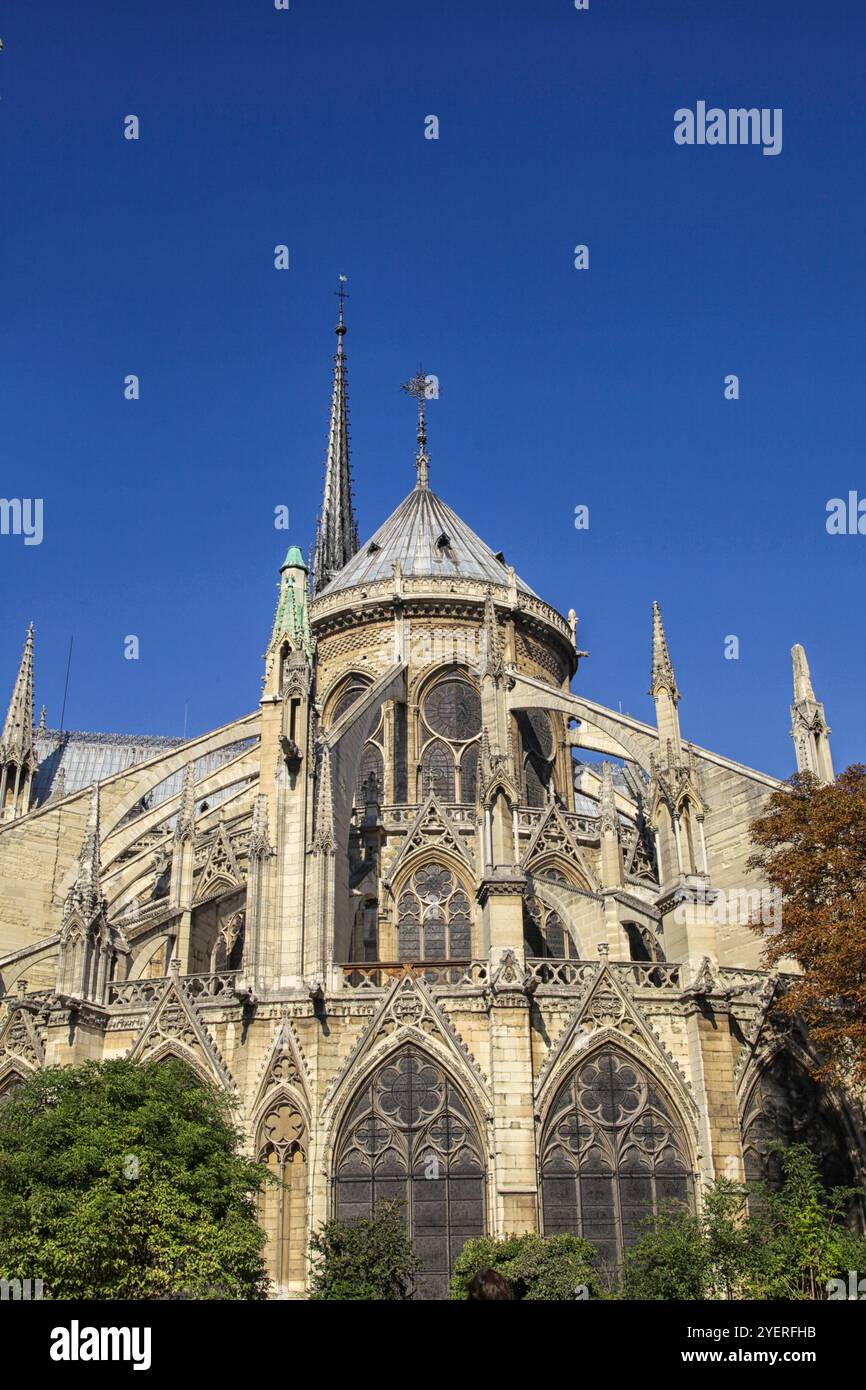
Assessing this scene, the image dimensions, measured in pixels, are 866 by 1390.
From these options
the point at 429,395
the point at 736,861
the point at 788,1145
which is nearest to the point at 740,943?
the point at 736,861

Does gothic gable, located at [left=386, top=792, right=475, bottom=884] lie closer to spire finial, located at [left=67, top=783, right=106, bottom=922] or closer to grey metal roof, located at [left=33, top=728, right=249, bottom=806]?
spire finial, located at [left=67, top=783, right=106, bottom=922]

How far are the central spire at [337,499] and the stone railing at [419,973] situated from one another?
169 ft

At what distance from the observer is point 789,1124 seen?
26.5 metres

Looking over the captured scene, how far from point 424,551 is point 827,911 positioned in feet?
71.3

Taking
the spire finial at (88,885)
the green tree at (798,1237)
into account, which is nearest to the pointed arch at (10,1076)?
the spire finial at (88,885)

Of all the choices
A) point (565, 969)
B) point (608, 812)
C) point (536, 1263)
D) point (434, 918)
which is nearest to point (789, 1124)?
point (565, 969)

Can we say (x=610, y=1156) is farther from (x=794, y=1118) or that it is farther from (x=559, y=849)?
(x=559, y=849)

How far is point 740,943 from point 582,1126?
8.02 meters

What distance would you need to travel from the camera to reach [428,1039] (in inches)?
1026

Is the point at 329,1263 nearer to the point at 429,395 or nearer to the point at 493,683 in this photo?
the point at 493,683

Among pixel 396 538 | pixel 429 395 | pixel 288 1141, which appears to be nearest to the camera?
pixel 288 1141

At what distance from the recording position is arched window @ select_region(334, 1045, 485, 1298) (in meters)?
24.8

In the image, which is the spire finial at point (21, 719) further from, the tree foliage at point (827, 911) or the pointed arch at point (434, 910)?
the tree foliage at point (827, 911)

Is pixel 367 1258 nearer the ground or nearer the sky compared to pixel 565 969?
nearer the ground
